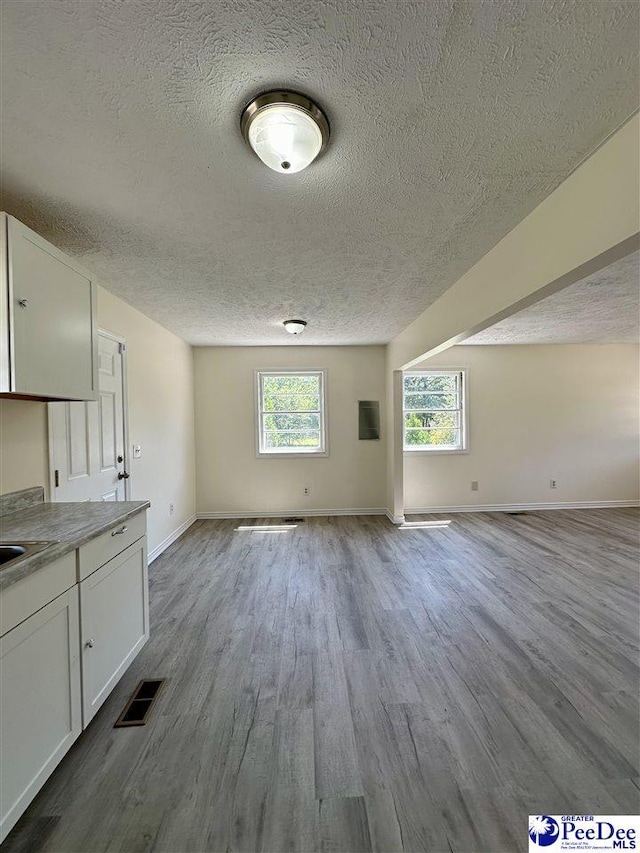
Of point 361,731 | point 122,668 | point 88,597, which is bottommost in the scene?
point 361,731

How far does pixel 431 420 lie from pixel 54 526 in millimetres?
4926

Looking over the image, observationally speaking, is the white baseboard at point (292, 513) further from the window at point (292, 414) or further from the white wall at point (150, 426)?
the window at point (292, 414)

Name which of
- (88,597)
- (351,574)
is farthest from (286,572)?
(88,597)

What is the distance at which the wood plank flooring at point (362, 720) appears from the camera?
49.3 inches

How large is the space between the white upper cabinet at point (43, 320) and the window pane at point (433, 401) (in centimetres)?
445

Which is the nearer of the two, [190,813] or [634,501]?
[190,813]

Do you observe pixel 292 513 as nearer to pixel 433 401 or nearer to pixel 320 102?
pixel 433 401

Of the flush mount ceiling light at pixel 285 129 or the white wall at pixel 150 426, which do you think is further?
the white wall at pixel 150 426

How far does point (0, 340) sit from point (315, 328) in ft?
10.1

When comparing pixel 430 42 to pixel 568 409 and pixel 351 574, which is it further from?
pixel 568 409

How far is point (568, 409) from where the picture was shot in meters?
5.50

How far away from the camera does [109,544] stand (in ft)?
5.69

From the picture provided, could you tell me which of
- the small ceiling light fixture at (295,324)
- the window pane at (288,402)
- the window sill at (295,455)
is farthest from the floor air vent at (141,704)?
the window pane at (288,402)

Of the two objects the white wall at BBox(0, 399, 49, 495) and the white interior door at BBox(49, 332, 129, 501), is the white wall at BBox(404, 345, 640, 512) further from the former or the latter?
the white wall at BBox(0, 399, 49, 495)
